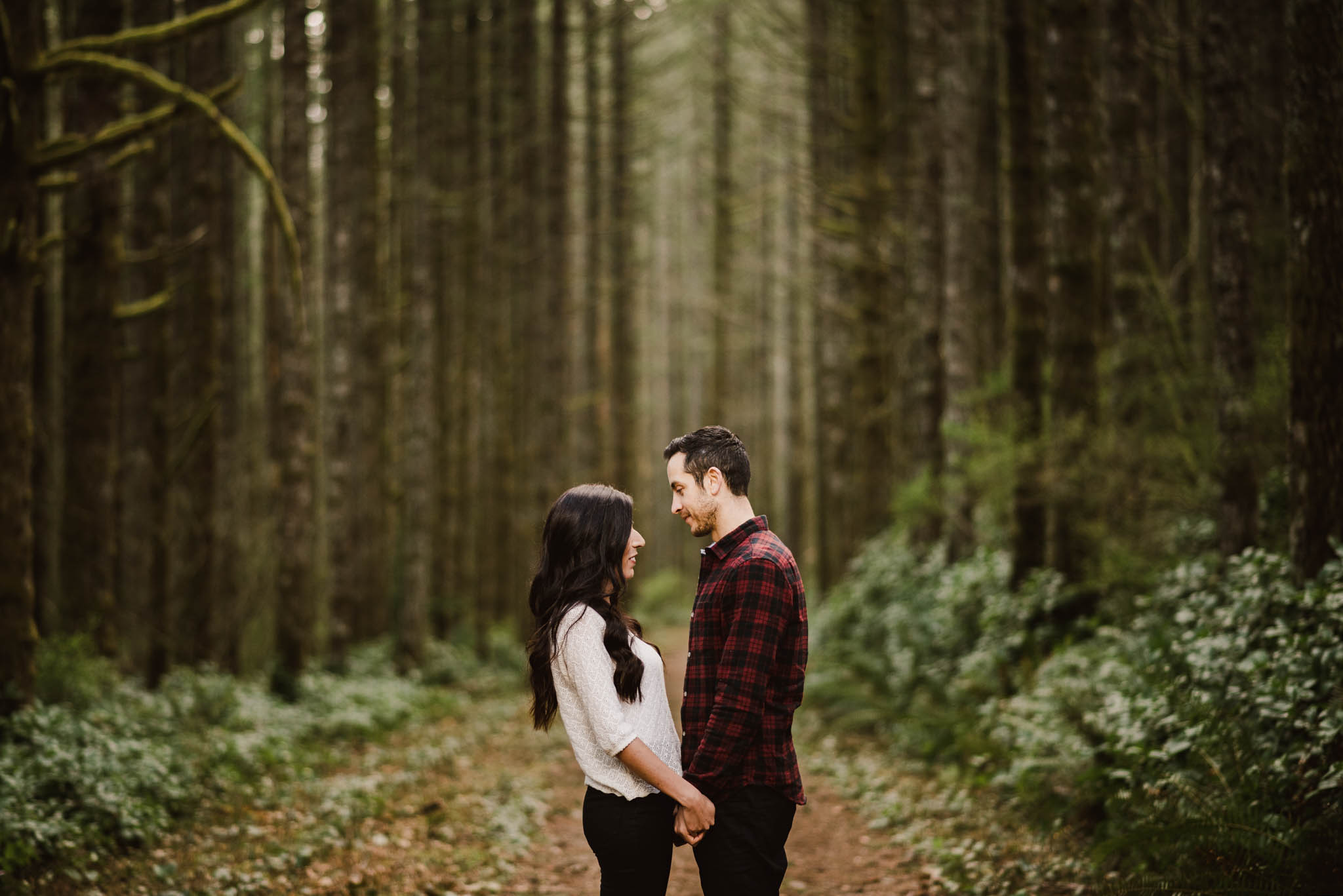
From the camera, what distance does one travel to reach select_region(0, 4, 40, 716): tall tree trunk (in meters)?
7.13

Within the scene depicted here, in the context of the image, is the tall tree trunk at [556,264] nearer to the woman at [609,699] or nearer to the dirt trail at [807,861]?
the dirt trail at [807,861]

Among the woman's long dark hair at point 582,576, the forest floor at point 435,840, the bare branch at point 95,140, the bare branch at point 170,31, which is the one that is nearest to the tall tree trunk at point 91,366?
the bare branch at point 95,140

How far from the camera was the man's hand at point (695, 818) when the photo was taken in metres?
3.49

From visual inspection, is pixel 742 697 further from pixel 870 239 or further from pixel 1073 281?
pixel 870 239

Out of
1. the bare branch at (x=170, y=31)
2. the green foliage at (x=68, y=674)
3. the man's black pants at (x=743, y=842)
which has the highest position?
the bare branch at (x=170, y=31)

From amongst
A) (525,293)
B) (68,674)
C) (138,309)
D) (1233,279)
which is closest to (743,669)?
(1233,279)

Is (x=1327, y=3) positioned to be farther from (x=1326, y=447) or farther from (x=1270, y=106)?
(x=1270, y=106)

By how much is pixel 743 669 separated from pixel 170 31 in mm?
6258

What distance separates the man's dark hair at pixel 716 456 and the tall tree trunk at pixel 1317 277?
4475 millimetres

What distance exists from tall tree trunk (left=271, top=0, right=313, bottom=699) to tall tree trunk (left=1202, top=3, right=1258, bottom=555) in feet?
32.8

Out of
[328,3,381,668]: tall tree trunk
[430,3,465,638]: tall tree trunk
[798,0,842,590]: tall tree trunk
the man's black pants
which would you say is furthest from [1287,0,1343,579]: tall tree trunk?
[430,3,465,638]: tall tree trunk

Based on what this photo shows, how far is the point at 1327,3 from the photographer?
637 cm

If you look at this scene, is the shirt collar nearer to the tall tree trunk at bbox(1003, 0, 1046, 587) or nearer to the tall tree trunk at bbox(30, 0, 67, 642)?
the tall tree trunk at bbox(1003, 0, 1046, 587)

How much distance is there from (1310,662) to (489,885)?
5.18 m
